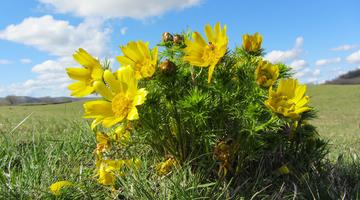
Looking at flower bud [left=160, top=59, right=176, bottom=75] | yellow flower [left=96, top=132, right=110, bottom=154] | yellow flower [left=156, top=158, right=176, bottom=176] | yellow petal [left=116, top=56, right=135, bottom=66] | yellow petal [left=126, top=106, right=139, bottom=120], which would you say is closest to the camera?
yellow petal [left=126, top=106, right=139, bottom=120]

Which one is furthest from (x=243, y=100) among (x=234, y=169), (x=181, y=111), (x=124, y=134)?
(x=124, y=134)

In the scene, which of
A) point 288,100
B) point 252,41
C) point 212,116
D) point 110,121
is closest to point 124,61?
point 110,121

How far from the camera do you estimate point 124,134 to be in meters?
1.95

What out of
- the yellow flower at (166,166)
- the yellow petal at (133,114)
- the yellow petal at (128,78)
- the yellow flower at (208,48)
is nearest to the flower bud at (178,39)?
the yellow flower at (208,48)

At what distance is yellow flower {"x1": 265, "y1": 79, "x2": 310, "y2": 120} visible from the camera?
60.9 inches

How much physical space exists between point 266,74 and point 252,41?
6.2 inches

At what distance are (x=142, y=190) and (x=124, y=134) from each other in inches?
13.2

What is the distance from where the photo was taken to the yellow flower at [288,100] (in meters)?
1.55

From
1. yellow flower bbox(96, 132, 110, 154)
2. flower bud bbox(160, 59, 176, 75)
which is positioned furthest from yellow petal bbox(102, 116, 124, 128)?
yellow flower bbox(96, 132, 110, 154)

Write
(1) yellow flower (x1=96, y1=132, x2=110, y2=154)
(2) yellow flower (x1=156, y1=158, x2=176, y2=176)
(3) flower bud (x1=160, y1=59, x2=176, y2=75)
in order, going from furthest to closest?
1. (1) yellow flower (x1=96, y1=132, x2=110, y2=154)
2. (2) yellow flower (x1=156, y1=158, x2=176, y2=176)
3. (3) flower bud (x1=160, y1=59, x2=176, y2=75)

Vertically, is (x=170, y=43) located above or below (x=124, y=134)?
above

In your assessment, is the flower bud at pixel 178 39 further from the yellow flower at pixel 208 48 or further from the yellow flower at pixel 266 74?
the yellow flower at pixel 266 74

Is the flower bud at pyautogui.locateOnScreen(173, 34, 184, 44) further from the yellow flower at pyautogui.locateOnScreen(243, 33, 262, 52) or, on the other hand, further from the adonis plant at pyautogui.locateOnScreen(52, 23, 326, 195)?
the yellow flower at pyautogui.locateOnScreen(243, 33, 262, 52)

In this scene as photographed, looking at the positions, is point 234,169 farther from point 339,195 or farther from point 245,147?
point 339,195
